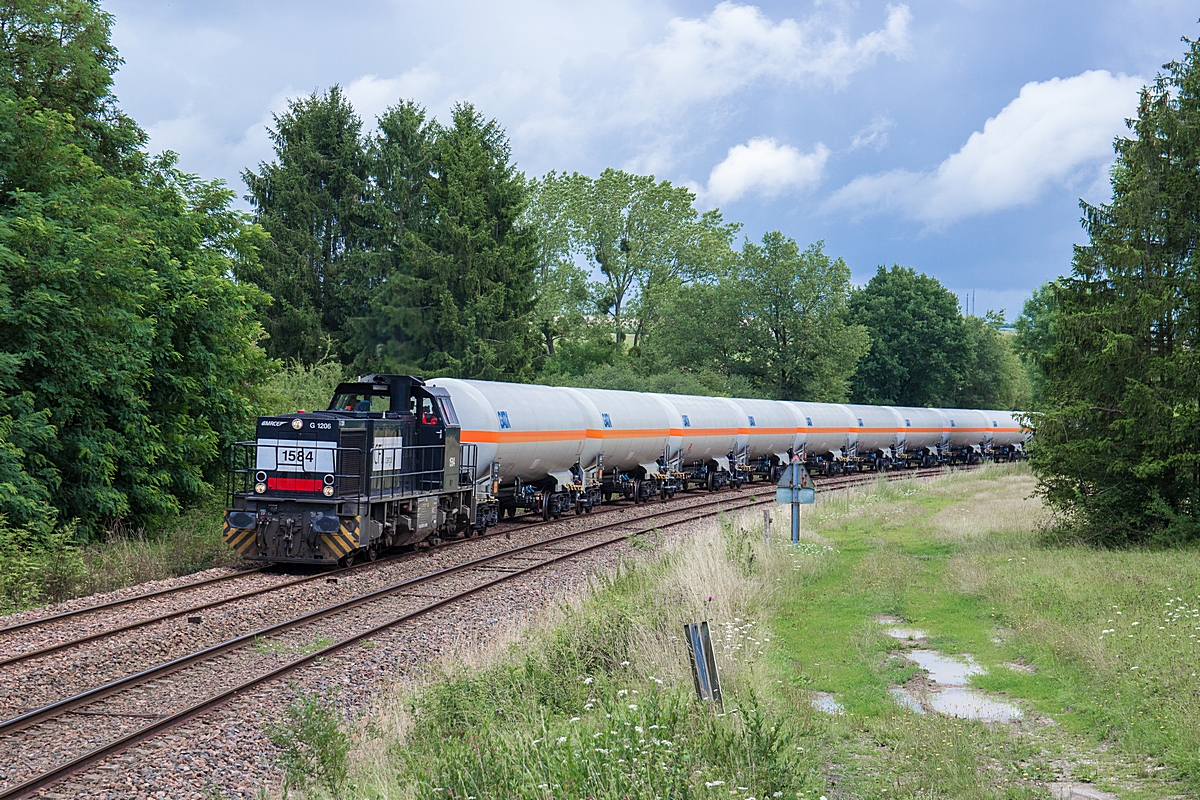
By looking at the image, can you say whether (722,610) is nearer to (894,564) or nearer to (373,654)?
(373,654)

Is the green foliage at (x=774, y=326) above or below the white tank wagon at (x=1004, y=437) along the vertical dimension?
above

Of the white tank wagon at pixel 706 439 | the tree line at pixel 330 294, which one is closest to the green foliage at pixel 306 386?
the tree line at pixel 330 294

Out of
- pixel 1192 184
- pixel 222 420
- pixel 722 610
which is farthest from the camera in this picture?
pixel 222 420

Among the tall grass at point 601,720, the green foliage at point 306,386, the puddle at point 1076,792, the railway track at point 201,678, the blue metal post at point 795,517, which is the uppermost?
the green foliage at point 306,386

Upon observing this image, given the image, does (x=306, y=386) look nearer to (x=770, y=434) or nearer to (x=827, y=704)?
(x=770, y=434)

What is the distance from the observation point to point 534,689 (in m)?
8.46

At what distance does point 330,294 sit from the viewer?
1961 inches

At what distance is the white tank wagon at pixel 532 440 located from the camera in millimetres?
20609

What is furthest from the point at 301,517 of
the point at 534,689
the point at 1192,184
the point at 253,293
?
the point at 1192,184

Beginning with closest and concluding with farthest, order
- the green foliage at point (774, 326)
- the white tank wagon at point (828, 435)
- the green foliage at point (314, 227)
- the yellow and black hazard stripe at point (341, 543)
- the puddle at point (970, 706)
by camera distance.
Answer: the puddle at point (970, 706) < the yellow and black hazard stripe at point (341, 543) < the white tank wagon at point (828, 435) < the green foliage at point (314, 227) < the green foliage at point (774, 326)

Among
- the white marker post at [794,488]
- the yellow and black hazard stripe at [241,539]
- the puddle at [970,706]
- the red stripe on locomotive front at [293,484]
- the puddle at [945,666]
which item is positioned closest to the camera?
the puddle at [970,706]

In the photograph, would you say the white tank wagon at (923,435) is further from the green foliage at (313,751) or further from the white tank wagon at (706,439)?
the green foliage at (313,751)

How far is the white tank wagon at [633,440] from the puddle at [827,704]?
1659 centimetres

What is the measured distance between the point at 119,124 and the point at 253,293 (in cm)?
525
